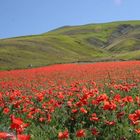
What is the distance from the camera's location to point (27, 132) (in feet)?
21.9

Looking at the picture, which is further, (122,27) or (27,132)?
(122,27)

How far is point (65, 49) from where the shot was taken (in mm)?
89938

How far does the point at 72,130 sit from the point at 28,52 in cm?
6389

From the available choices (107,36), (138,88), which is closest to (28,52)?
(138,88)

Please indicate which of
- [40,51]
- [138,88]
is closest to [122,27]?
[40,51]

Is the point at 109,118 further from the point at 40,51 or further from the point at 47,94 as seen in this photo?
the point at 40,51

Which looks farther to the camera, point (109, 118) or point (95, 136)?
point (109, 118)

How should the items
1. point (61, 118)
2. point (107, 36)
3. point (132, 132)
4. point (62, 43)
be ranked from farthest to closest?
point (107, 36)
point (62, 43)
point (61, 118)
point (132, 132)

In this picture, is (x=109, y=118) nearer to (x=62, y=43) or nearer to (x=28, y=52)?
(x=28, y=52)

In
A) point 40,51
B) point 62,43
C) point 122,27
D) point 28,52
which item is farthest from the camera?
point 122,27

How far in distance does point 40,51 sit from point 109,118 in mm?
69420

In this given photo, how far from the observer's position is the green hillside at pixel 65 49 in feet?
196

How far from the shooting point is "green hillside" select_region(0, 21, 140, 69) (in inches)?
2353

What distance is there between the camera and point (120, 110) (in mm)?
6867
